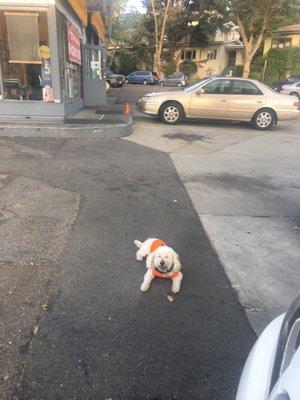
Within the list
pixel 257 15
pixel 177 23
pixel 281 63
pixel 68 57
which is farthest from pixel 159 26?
pixel 68 57

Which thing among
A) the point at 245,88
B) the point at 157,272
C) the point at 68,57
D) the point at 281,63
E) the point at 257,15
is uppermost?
the point at 257,15

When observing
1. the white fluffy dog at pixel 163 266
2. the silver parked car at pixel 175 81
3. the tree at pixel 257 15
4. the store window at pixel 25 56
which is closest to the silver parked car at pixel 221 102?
the store window at pixel 25 56

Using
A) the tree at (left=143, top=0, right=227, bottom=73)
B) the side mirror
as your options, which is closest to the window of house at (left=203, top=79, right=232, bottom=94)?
the side mirror

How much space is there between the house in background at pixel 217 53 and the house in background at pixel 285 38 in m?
4.86

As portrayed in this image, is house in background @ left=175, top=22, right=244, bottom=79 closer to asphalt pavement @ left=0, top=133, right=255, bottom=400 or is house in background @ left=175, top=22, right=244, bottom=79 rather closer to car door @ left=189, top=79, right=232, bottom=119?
car door @ left=189, top=79, right=232, bottom=119

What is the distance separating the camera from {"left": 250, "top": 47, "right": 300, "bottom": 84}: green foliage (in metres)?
38.0

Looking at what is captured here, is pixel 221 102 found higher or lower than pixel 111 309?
higher

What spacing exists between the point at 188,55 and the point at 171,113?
45848 mm

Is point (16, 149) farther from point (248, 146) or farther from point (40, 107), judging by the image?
point (248, 146)

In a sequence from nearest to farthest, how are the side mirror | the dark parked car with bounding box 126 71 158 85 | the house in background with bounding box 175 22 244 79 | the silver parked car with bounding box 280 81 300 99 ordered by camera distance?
1. the side mirror
2. the silver parked car with bounding box 280 81 300 99
3. the dark parked car with bounding box 126 71 158 85
4. the house in background with bounding box 175 22 244 79

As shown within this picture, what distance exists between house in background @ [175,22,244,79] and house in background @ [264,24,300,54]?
486 cm

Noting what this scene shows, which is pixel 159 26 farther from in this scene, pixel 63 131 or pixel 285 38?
pixel 63 131

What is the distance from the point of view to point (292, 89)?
27.2 metres

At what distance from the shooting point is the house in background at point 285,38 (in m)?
42.4
